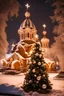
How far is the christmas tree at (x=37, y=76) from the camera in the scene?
220 inches

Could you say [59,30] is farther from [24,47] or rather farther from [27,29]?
[24,47]

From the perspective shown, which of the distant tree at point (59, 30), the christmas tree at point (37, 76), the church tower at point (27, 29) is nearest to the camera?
the christmas tree at point (37, 76)

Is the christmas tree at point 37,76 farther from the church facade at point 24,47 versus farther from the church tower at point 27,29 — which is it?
the church tower at point 27,29

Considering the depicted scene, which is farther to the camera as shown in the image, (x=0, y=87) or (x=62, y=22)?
(x=62, y=22)

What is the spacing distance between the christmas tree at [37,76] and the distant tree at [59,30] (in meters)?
2.69

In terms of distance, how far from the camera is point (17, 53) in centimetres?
1079

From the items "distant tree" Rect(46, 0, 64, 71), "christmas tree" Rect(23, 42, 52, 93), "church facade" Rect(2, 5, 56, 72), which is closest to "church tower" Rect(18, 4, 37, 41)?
"church facade" Rect(2, 5, 56, 72)

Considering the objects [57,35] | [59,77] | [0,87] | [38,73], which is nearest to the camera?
[38,73]

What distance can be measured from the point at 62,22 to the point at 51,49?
1361mm

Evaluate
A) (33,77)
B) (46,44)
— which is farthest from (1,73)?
(33,77)

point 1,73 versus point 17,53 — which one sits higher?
point 17,53

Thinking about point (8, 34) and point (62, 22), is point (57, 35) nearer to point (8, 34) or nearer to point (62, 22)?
point (62, 22)

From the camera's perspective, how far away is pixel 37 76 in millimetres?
5617

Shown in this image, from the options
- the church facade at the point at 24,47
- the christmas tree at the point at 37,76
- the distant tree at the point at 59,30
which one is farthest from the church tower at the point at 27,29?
the christmas tree at the point at 37,76
